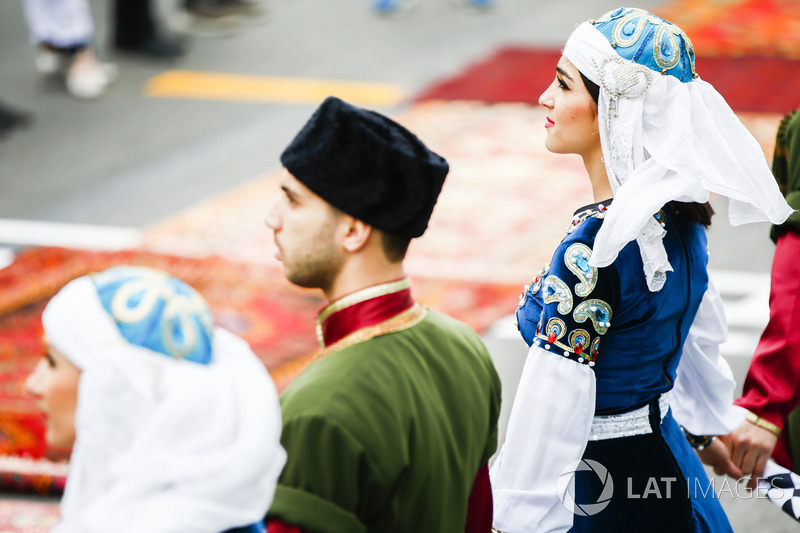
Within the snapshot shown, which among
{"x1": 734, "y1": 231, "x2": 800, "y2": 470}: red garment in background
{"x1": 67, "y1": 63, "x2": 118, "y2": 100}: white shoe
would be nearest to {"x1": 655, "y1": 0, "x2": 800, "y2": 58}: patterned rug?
{"x1": 67, "y1": 63, "x2": 118, "y2": 100}: white shoe

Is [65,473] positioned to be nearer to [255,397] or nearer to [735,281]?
[255,397]

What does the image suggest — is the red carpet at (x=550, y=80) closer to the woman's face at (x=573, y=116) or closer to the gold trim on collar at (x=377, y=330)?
the woman's face at (x=573, y=116)

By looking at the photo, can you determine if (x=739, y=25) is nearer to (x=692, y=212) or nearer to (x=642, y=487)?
(x=692, y=212)

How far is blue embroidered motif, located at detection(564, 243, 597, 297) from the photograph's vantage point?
259 cm

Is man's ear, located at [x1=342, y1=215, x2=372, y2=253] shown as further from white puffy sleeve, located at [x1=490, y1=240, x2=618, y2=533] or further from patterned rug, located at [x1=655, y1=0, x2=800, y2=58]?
patterned rug, located at [x1=655, y1=0, x2=800, y2=58]

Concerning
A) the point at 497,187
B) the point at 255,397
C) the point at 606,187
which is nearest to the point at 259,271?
the point at 497,187

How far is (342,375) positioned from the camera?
7.39 feet

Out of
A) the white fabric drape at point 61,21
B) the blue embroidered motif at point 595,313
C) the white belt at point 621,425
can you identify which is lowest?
the white fabric drape at point 61,21

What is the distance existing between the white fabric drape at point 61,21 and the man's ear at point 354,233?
289 inches

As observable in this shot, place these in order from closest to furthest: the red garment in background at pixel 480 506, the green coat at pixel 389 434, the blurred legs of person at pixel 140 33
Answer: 1. the green coat at pixel 389 434
2. the red garment in background at pixel 480 506
3. the blurred legs of person at pixel 140 33

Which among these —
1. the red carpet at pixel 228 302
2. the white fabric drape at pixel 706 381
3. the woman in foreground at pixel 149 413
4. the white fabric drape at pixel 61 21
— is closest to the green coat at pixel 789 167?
the white fabric drape at pixel 706 381

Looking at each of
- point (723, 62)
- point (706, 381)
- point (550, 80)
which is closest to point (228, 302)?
point (706, 381)

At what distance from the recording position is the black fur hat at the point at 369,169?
7.86ft

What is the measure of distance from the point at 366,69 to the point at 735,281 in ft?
15.3
